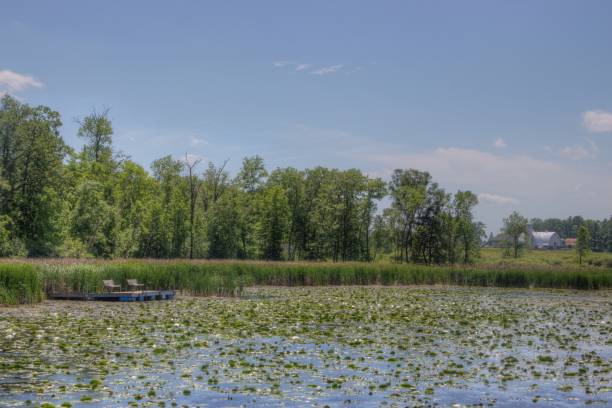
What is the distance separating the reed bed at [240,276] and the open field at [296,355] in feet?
6.27

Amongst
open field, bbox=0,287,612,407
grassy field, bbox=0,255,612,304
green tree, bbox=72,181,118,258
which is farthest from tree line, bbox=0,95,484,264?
open field, bbox=0,287,612,407

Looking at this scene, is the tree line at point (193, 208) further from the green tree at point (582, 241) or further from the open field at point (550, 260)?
the green tree at point (582, 241)

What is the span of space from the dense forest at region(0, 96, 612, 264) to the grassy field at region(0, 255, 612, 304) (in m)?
15.9

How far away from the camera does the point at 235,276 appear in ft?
123

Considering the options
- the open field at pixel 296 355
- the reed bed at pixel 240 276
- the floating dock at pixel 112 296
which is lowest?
the open field at pixel 296 355

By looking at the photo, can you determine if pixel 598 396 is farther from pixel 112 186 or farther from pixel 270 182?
pixel 270 182

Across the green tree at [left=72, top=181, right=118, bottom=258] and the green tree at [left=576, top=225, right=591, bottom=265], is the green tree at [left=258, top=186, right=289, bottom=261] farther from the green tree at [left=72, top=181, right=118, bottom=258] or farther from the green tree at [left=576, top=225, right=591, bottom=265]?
the green tree at [left=576, top=225, right=591, bottom=265]

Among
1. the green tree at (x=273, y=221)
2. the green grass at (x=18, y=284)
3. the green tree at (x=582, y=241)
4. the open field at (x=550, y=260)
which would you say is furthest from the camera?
the green tree at (x=582, y=241)

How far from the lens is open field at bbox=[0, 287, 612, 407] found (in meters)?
11.8

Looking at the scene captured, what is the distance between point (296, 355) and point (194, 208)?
2655 inches

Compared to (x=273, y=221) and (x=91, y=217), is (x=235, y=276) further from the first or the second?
(x=273, y=221)

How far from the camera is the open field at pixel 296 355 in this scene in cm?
1184

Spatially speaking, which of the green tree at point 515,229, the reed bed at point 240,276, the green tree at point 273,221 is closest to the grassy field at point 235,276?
the reed bed at point 240,276

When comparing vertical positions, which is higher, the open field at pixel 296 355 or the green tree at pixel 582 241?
the green tree at pixel 582 241
